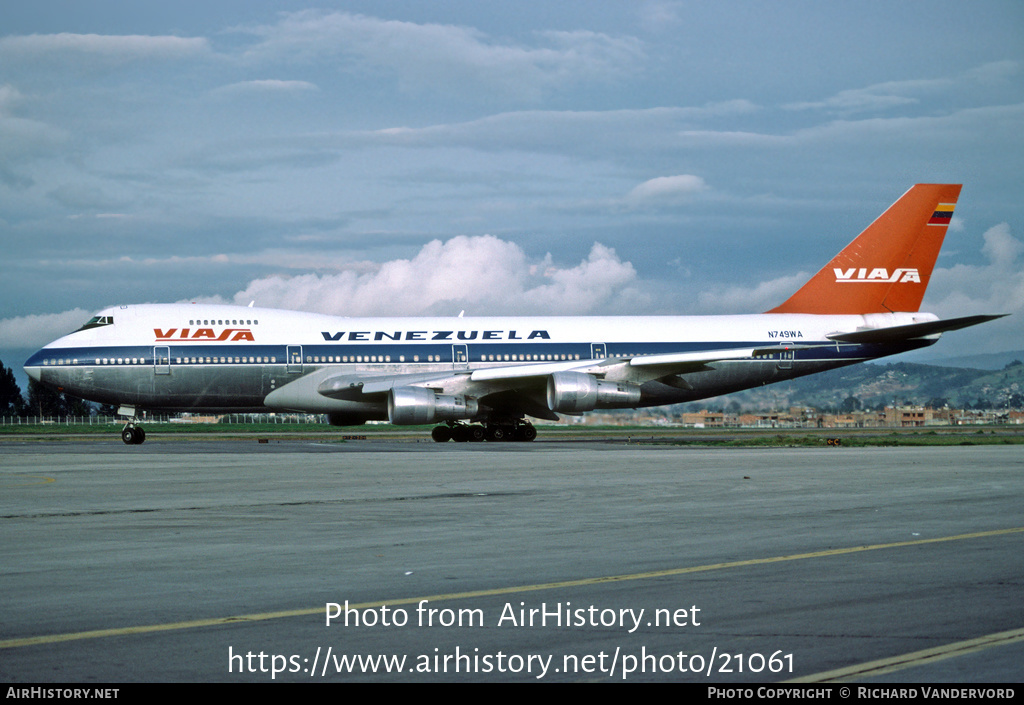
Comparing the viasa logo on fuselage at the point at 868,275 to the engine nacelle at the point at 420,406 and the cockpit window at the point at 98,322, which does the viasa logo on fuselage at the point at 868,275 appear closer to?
the engine nacelle at the point at 420,406

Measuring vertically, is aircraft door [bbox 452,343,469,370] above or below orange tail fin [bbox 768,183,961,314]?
below

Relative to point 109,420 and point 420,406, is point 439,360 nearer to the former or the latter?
point 420,406

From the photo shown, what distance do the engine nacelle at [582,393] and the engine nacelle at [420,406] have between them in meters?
3.30

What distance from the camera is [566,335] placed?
40.9 m

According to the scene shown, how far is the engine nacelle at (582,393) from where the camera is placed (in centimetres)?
3656

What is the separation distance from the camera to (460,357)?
39.9 metres

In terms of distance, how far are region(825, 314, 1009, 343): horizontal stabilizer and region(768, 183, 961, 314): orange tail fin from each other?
247 cm

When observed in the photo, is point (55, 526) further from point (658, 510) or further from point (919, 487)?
point (919, 487)

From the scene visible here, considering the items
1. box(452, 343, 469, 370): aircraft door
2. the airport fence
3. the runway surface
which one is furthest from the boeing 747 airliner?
the airport fence

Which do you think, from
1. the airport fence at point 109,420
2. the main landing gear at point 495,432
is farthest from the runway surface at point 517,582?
the airport fence at point 109,420

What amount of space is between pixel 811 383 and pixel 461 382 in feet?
52.9

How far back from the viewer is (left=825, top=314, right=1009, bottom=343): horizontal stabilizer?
38.6 metres

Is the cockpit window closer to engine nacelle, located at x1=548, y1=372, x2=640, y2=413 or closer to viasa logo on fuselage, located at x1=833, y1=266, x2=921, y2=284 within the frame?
engine nacelle, located at x1=548, y1=372, x2=640, y2=413

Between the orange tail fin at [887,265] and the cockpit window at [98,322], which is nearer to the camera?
the cockpit window at [98,322]
